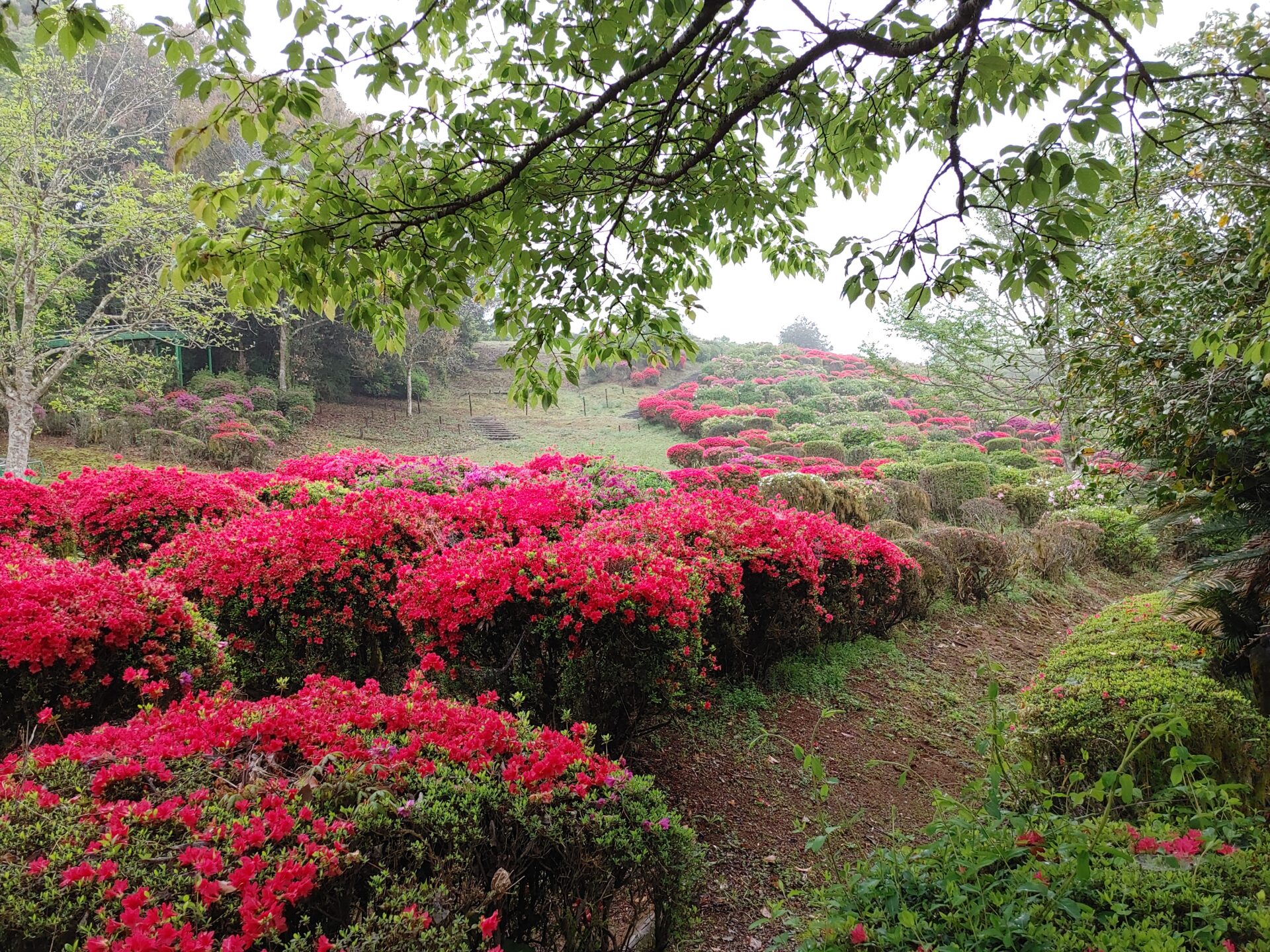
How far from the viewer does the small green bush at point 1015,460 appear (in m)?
17.6

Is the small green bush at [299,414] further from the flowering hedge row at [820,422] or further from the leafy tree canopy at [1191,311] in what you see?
the leafy tree canopy at [1191,311]

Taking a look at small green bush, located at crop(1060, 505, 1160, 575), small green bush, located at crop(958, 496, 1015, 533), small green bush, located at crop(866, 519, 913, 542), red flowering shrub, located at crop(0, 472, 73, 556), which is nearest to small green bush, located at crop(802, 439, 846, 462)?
small green bush, located at crop(958, 496, 1015, 533)

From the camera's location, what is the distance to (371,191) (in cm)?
308

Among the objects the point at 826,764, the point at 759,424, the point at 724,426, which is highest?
the point at 759,424

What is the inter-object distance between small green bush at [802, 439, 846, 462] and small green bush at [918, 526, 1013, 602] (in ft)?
28.7

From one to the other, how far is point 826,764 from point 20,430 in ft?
51.3

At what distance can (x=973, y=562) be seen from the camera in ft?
27.3

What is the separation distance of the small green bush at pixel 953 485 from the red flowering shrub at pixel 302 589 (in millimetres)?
11473

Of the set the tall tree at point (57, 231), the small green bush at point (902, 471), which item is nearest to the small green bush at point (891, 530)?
the small green bush at point (902, 471)

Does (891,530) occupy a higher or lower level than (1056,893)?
lower

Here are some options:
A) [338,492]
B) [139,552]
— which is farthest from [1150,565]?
[139,552]

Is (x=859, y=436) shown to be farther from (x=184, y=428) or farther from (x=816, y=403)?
(x=184, y=428)

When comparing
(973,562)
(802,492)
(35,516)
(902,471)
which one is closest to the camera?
(35,516)

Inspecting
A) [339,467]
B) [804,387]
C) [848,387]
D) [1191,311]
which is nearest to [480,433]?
[339,467]
